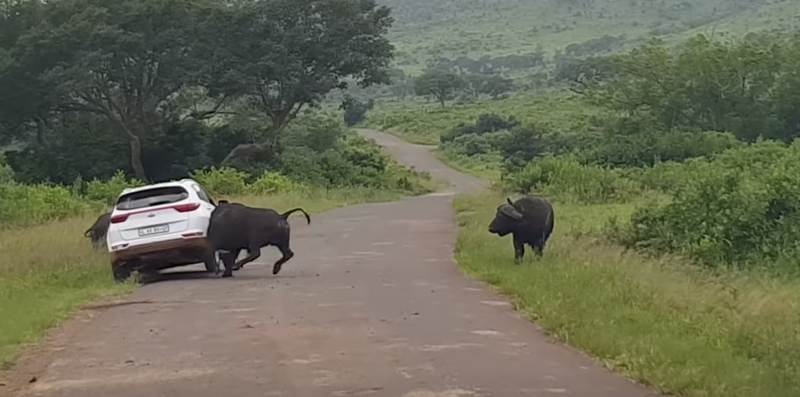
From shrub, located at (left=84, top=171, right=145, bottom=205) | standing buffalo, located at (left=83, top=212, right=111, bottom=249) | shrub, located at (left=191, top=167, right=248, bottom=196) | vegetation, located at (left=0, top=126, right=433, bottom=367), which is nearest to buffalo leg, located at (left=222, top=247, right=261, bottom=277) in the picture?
vegetation, located at (left=0, top=126, right=433, bottom=367)

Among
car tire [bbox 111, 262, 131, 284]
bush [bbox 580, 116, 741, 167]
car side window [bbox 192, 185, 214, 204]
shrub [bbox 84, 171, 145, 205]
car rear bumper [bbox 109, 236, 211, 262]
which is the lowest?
bush [bbox 580, 116, 741, 167]

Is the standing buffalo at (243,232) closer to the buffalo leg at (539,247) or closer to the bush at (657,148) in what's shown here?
the buffalo leg at (539,247)

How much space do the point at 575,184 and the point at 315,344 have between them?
29204 mm

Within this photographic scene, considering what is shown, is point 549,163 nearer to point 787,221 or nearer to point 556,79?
point 787,221

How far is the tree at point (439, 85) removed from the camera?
11488 cm

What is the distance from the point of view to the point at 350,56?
Answer: 168ft

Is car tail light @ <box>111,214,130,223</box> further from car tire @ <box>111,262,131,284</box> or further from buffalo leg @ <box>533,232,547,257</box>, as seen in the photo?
buffalo leg @ <box>533,232,547,257</box>

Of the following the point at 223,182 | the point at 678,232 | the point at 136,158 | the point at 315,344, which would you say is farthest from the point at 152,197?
the point at 136,158

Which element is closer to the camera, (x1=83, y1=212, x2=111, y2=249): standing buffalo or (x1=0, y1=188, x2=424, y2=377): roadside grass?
(x1=0, y1=188, x2=424, y2=377): roadside grass

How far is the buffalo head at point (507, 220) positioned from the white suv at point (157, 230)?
4.67 meters

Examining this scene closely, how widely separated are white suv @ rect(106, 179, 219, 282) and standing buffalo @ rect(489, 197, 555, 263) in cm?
473

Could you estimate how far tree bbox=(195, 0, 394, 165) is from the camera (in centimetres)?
5016

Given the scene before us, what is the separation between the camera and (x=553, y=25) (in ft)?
589

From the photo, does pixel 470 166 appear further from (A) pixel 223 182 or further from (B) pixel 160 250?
(B) pixel 160 250
